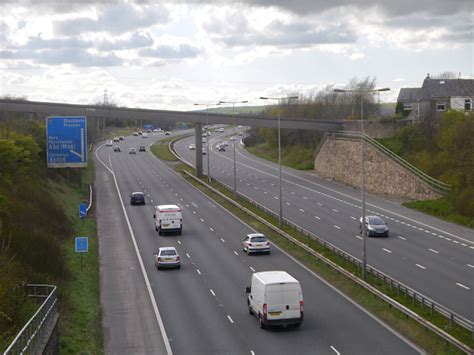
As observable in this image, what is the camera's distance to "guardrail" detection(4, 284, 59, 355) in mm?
19078

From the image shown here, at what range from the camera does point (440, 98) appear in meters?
98.4

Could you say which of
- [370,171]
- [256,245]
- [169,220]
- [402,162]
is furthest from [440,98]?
[256,245]

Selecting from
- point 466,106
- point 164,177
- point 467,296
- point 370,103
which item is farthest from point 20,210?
point 370,103

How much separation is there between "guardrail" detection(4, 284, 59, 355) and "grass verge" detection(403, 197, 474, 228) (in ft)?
130

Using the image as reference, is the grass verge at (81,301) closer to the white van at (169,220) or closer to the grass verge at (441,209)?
the white van at (169,220)

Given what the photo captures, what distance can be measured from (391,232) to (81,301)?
1085 inches

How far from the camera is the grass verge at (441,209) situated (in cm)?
5878

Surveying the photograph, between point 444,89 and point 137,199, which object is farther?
point 444,89

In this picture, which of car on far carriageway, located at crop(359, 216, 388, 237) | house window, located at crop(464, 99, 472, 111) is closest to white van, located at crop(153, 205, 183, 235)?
car on far carriageway, located at crop(359, 216, 388, 237)

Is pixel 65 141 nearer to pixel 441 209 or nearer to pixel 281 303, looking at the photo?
pixel 281 303

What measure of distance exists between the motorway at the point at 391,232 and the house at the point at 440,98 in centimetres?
1617

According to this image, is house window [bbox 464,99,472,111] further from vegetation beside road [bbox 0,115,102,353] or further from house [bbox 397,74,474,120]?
vegetation beside road [bbox 0,115,102,353]

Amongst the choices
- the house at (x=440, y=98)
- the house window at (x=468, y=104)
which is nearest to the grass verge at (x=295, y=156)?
A: the house at (x=440, y=98)

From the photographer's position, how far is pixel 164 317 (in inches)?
1246
